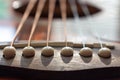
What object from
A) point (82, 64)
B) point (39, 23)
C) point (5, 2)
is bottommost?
point (82, 64)

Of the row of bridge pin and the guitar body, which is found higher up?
the row of bridge pin

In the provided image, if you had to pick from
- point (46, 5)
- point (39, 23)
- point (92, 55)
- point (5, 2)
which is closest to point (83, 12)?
point (46, 5)

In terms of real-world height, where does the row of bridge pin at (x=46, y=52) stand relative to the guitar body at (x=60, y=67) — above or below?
above

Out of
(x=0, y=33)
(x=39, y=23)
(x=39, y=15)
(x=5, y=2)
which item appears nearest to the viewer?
(x=0, y=33)

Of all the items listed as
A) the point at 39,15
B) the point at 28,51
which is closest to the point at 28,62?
the point at 28,51

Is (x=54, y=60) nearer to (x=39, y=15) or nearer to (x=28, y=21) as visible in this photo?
(x=28, y=21)

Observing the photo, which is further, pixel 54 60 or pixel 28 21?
pixel 28 21

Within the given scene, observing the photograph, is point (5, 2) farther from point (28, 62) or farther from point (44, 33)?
point (28, 62)

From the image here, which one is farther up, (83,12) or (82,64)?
(83,12)

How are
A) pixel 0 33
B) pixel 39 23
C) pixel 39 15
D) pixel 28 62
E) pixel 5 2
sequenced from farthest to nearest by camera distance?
pixel 5 2, pixel 39 15, pixel 39 23, pixel 0 33, pixel 28 62
